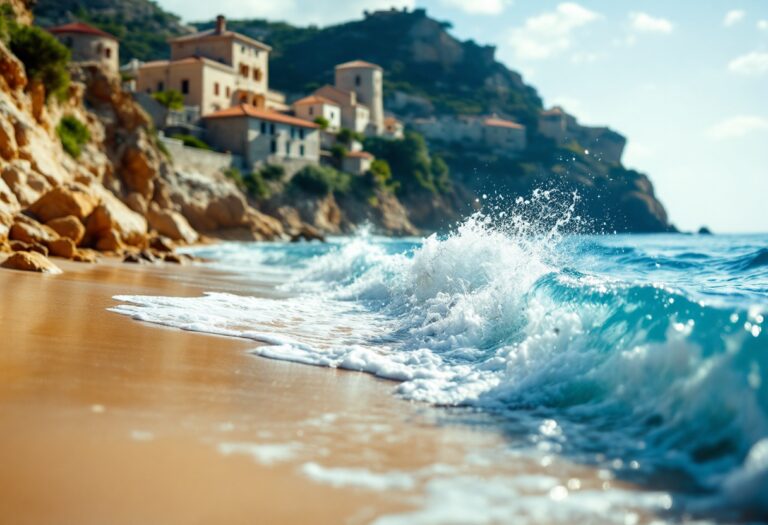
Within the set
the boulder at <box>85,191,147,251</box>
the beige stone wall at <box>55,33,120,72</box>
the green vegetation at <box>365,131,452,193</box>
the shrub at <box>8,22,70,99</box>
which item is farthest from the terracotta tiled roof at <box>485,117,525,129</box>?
the boulder at <box>85,191,147,251</box>

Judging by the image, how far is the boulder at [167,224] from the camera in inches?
1416

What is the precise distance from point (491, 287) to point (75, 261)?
35.9 feet

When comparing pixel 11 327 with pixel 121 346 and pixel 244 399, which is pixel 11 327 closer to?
pixel 121 346

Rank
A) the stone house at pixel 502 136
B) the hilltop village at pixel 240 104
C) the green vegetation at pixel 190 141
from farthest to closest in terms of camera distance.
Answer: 1. the stone house at pixel 502 136
2. the hilltop village at pixel 240 104
3. the green vegetation at pixel 190 141

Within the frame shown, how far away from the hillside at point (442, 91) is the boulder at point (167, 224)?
42.6m

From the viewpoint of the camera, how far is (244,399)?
191 inches

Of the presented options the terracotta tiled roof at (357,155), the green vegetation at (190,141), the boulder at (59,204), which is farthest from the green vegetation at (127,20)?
the boulder at (59,204)

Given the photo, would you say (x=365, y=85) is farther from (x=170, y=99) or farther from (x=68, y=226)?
(x=68, y=226)

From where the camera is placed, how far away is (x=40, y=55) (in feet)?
92.0

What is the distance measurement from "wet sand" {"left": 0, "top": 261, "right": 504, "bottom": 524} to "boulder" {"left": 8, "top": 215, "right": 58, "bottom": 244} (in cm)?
953

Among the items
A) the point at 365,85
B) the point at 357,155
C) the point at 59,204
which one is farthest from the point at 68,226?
the point at 365,85

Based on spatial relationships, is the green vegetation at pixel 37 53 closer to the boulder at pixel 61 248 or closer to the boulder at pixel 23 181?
the boulder at pixel 23 181

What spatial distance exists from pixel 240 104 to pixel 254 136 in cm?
657

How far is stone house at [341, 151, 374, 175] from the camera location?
68.8 m
